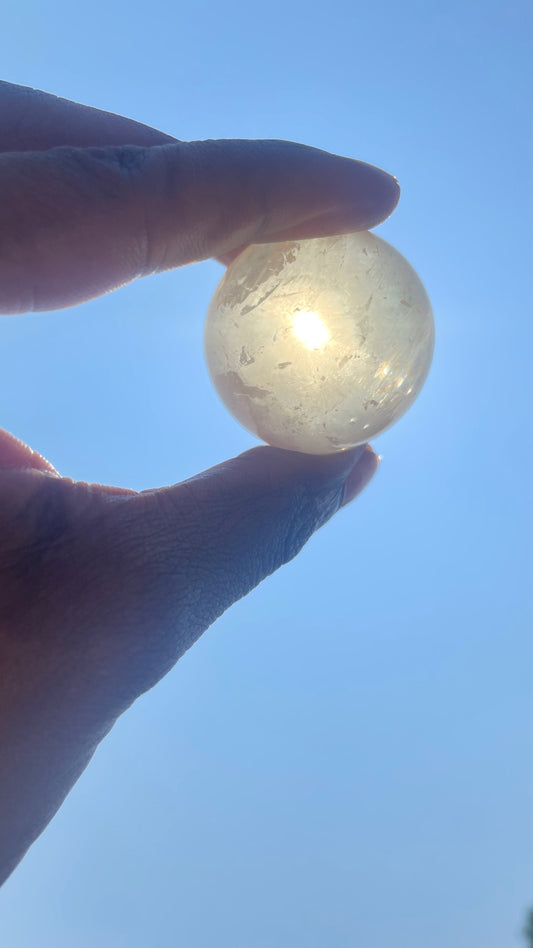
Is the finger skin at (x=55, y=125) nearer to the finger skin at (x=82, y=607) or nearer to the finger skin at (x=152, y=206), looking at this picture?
the finger skin at (x=152, y=206)

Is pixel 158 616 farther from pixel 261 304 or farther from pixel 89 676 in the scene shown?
pixel 261 304

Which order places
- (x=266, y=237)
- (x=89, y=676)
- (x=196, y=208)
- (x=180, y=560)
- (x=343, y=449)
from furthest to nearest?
(x=343, y=449) → (x=266, y=237) → (x=196, y=208) → (x=180, y=560) → (x=89, y=676)

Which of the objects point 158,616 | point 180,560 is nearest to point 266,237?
point 180,560

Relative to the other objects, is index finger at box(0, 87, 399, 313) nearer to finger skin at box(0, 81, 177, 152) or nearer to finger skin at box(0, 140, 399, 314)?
finger skin at box(0, 140, 399, 314)

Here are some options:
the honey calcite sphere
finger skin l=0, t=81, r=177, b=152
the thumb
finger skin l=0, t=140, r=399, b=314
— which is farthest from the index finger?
the thumb

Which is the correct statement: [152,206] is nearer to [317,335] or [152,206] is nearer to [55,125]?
[317,335]

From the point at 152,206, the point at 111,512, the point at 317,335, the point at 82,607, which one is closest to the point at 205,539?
the point at 111,512
